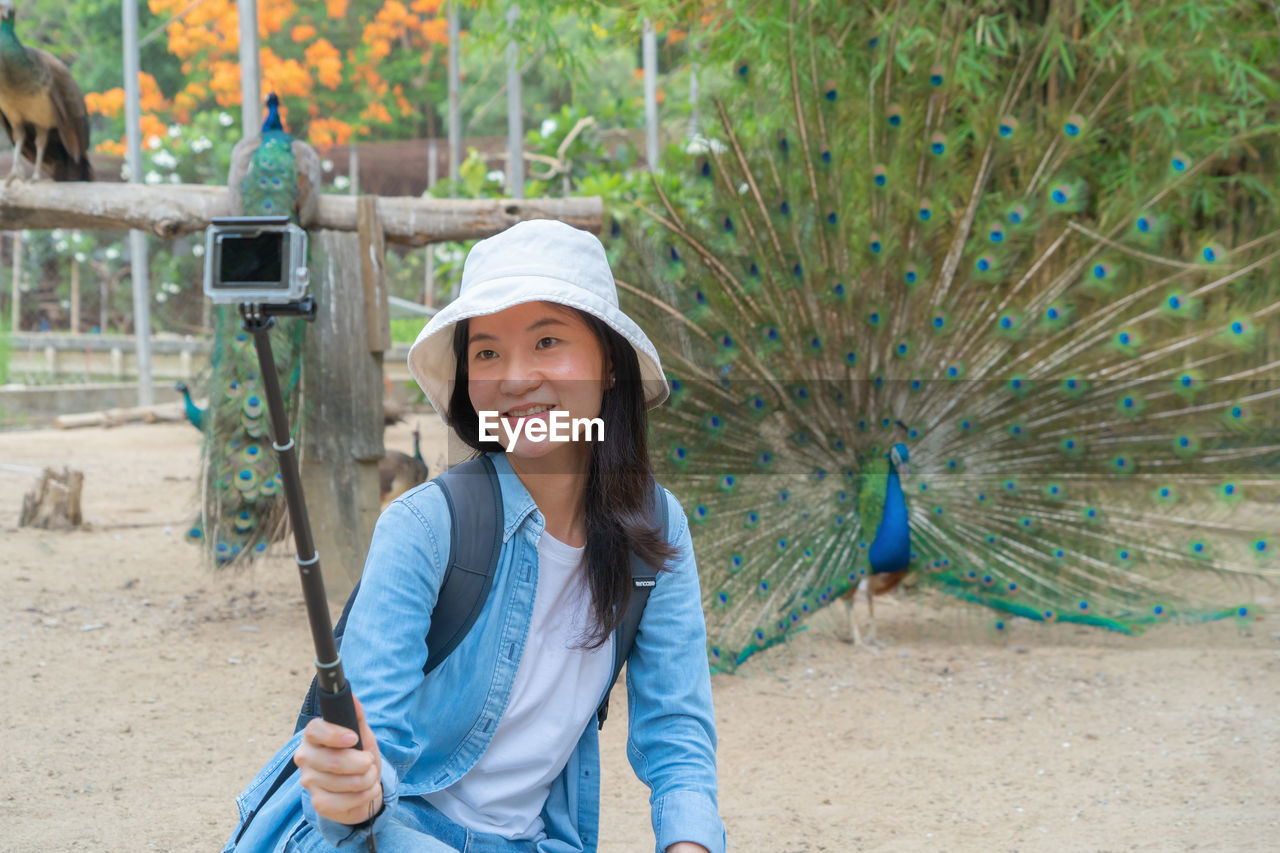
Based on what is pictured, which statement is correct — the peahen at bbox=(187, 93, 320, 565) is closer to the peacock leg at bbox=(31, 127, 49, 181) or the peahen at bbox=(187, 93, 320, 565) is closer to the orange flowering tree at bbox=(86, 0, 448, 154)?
the peacock leg at bbox=(31, 127, 49, 181)

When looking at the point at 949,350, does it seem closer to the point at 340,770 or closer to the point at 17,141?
the point at 340,770

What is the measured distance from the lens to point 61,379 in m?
13.5

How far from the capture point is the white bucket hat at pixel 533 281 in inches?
55.8

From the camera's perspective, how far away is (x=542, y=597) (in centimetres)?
150

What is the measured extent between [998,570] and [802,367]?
1.10 meters

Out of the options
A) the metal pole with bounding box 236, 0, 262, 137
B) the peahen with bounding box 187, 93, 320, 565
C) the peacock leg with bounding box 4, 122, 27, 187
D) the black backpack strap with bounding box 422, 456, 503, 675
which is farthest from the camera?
the metal pole with bounding box 236, 0, 262, 137

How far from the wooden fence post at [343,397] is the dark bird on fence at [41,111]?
1277 millimetres

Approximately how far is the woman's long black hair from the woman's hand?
42 cm

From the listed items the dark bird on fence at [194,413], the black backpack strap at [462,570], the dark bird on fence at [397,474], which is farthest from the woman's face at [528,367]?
the dark bird on fence at [397,474]

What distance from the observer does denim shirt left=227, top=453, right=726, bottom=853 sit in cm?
129

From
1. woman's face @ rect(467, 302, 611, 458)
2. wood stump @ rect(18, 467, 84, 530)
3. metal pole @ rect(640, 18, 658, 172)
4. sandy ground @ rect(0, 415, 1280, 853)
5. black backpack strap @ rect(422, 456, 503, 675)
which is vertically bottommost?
sandy ground @ rect(0, 415, 1280, 853)

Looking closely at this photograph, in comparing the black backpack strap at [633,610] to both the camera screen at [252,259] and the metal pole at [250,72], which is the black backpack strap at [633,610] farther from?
the metal pole at [250,72]

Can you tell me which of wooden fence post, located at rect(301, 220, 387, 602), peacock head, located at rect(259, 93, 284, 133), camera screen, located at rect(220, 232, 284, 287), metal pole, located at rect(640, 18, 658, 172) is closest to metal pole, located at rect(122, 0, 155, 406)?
metal pole, located at rect(640, 18, 658, 172)

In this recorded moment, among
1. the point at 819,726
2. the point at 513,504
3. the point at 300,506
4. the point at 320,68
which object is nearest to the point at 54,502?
the point at 819,726
